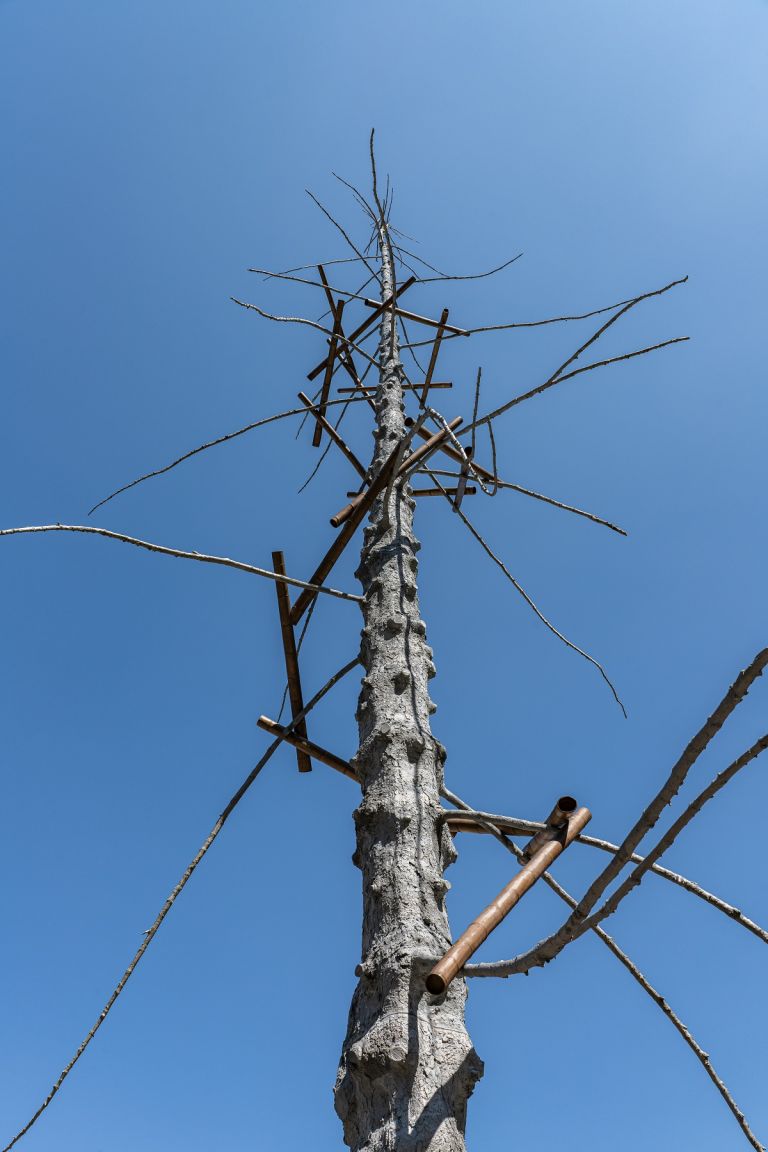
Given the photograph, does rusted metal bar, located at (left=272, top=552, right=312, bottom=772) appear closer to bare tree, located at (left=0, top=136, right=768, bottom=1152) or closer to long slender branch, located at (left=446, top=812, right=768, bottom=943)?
bare tree, located at (left=0, top=136, right=768, bottom=1152)

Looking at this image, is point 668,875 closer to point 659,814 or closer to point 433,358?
point 659,814

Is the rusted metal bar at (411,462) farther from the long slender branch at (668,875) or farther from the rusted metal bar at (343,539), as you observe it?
the long slender branch at (668,875)

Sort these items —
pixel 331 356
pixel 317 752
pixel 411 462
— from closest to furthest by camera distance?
pixel 317 752 → pixel 411 462 → pixel 331 356

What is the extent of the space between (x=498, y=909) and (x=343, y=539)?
7.35 ft

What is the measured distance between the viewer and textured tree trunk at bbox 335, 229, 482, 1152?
1.56 meters

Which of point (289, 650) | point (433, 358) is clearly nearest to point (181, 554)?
point (289, 650)

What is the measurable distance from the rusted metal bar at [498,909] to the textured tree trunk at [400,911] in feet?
0.81

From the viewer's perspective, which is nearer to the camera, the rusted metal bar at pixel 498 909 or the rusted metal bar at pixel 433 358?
the rusted metal bar at pixel 498 909

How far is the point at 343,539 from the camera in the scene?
142 inches

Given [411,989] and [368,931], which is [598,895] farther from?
[368,931]

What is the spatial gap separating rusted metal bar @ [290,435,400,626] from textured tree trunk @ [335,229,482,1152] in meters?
0.38

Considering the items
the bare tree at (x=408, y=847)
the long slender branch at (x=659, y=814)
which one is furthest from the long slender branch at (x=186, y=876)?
the long slender branch at (x=659, y=814)

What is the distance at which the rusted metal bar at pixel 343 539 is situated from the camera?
347cm

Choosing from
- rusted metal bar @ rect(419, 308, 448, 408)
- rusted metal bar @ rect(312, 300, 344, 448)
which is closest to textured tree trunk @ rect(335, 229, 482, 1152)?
rusted metal bar @ rect(419, 308, 448, 408)
